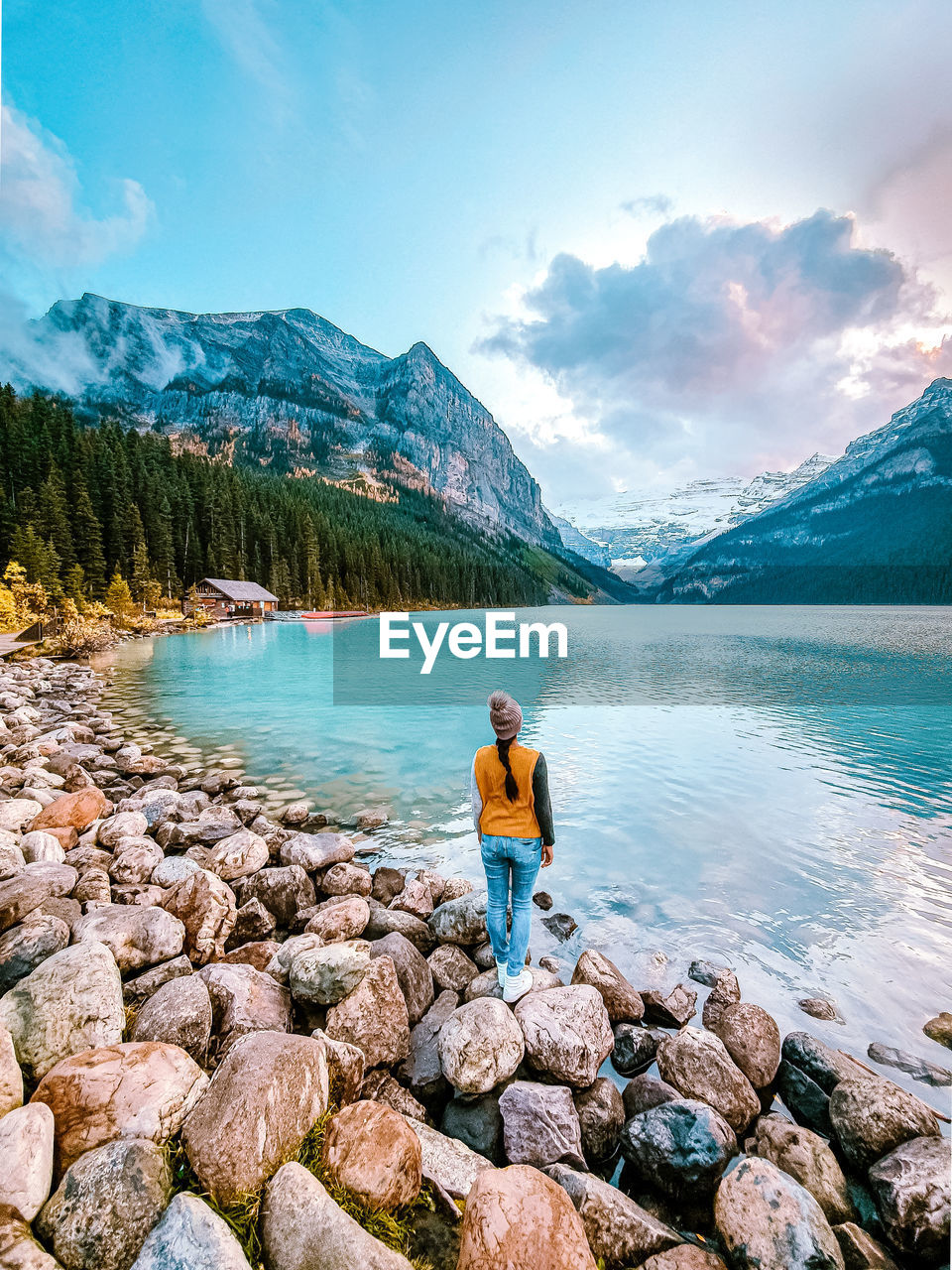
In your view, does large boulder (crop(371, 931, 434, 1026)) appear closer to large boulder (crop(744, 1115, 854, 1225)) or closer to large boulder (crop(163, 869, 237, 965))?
large boulder (crop(163, 869, 237, 965))

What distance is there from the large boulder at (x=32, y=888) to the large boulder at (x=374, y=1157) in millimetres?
4099

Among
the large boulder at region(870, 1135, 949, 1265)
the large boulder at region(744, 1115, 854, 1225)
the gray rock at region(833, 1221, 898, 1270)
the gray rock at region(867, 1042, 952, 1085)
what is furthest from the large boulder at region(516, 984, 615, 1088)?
the gray rock at region(867, 1042, 952, 1085)

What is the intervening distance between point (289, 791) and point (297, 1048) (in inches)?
370

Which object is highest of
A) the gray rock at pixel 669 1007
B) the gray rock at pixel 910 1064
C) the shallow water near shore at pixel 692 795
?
the gray rock at pixel 669 1007

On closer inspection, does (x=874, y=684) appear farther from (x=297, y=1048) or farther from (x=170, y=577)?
(x=170, y=577)

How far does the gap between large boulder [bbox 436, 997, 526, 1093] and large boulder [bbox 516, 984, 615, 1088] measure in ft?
0.51

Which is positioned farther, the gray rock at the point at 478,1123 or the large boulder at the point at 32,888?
the large boulder at the point at 32,888

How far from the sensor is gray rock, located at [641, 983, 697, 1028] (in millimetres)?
5397

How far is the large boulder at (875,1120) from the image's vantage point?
378cm

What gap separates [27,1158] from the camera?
282 cm

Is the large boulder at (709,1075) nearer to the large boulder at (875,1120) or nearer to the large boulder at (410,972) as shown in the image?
the large boulder at (875,1120)

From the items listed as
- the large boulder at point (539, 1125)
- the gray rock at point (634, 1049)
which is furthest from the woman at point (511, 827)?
the large boulder at point (539, 1125)

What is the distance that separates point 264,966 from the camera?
17.7 ft

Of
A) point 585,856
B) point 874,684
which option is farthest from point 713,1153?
point 874,684
